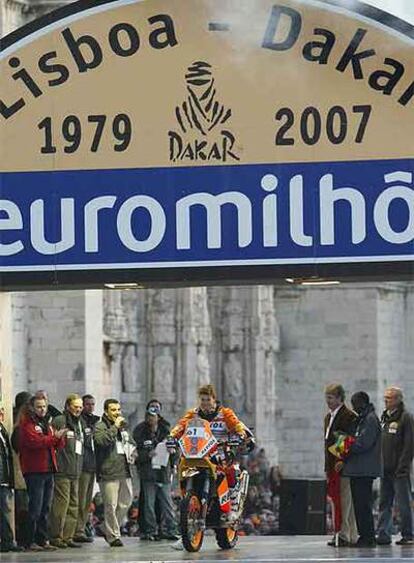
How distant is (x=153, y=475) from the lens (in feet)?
117

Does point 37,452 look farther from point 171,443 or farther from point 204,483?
point 204,483

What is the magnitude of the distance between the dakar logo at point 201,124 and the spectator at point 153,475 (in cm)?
581

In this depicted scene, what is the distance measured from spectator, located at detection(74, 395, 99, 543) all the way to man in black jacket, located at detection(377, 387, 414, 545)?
3.39m

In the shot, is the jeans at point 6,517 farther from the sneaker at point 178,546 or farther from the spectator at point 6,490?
the sneaker at point 178,546

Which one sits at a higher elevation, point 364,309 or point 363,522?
point 364,309

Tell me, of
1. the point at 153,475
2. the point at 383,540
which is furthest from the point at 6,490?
the point at 383,540

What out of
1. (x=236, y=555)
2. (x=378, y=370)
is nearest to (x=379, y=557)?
(x=236, y=555)

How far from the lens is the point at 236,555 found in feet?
103

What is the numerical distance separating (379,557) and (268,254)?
11.0 feet

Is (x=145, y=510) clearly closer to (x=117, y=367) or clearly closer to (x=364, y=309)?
(x=117, y=367)

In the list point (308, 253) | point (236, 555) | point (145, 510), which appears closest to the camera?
point (308, 253)

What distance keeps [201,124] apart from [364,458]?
185 inches

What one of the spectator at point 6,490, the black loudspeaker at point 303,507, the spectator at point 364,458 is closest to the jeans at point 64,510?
the spectator at point 6,490

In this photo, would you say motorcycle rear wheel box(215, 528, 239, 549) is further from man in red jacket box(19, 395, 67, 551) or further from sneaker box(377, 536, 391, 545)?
man in red jacket box(19, 395, 67, 551)
